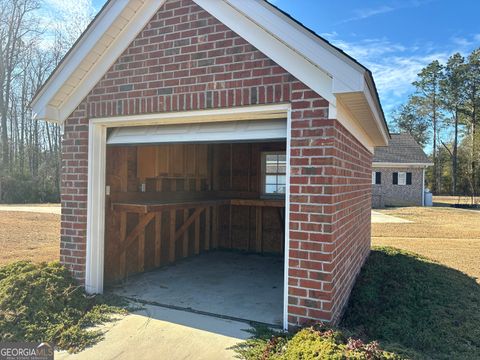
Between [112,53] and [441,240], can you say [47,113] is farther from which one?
[441,240]

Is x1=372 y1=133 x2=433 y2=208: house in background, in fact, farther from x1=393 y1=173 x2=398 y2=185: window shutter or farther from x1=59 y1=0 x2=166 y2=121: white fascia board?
x1=59 y1=0 x2=166 y2=121: white fascia board

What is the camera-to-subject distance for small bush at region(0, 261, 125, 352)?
11.8ft

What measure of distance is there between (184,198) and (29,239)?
526 centimetres

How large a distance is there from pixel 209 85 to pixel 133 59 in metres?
1.22

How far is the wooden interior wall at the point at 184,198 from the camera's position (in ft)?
18.3

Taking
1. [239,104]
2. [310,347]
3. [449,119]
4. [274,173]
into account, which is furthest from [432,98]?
[310,347]

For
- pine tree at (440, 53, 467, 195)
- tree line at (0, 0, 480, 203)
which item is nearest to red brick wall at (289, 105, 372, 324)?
tree line at (0, 0, 480, 203)

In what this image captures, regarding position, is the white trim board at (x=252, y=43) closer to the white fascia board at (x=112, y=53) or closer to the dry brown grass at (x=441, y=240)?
the white fascia board at (x=112, y=53)

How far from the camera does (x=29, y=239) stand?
9781mm

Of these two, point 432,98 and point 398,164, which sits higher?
point 432,98

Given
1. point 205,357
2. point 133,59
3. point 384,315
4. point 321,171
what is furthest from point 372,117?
point 205,357

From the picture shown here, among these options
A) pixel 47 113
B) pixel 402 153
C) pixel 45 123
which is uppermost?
pixel 45 123

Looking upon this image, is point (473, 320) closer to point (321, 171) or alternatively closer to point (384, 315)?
point (384, 315)

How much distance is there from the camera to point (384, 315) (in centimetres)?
444
